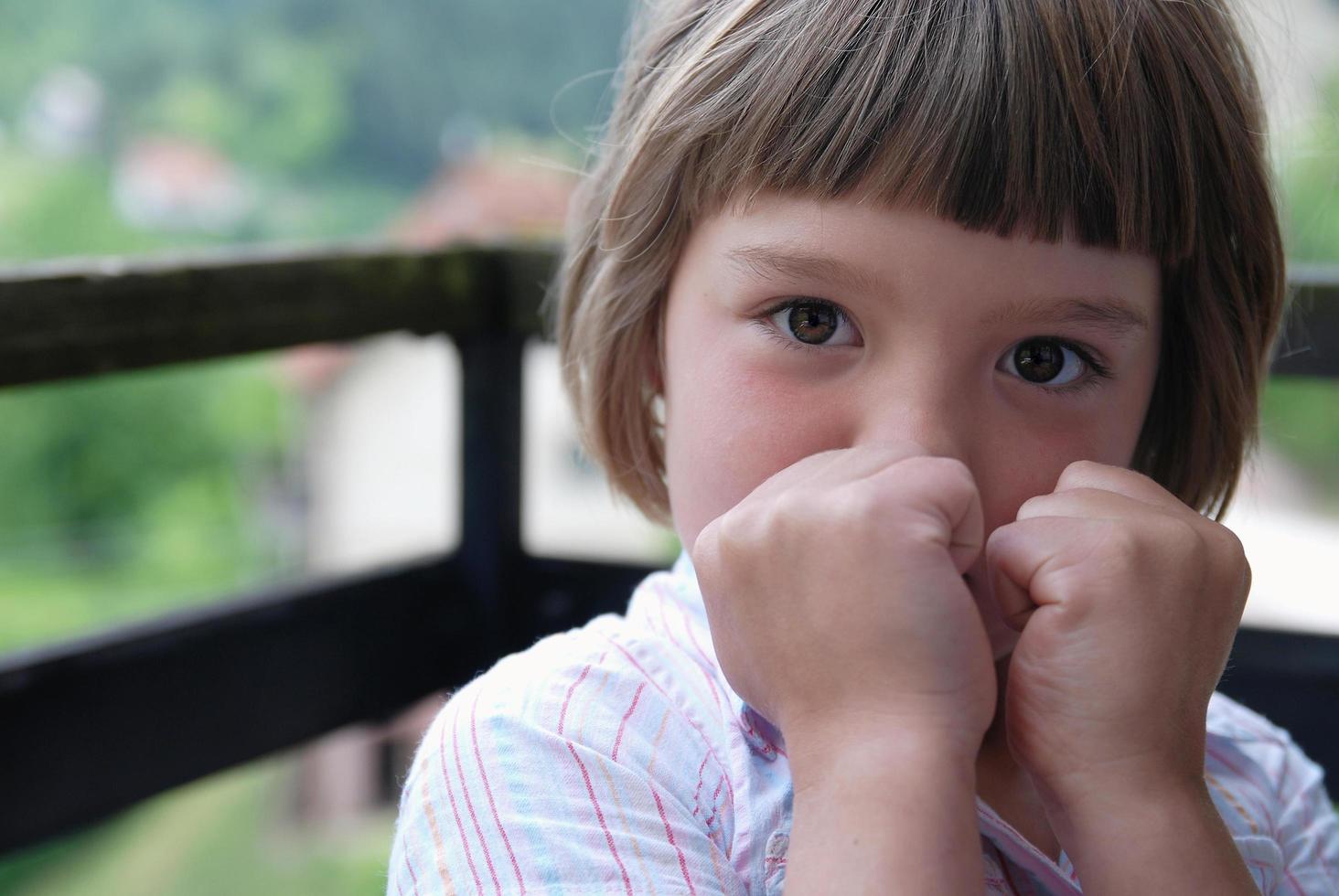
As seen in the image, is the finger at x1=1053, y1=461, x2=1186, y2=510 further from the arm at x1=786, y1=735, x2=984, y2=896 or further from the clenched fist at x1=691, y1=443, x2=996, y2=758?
the arm at x1=786, y1=735, x2=984, y2=896

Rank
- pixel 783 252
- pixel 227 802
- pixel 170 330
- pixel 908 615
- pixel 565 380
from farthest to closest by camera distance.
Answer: pixel 227 802 → pixel 565 380 → pixel 170 330 → pixel 783 252 → pixel 908 615

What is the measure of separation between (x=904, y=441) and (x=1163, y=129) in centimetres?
27

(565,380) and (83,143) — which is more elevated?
(565,380)

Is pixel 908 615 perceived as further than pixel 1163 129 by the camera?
No

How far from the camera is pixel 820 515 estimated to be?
2.12ft

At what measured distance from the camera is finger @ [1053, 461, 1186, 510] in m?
0.71

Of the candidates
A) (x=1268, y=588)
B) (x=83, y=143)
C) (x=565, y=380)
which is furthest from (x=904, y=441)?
(x=83, y=143)

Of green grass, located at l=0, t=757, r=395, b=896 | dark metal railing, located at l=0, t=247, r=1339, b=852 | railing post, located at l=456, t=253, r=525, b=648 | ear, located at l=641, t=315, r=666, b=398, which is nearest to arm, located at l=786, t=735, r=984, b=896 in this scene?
ear, located at l=641, t=315, r=666, b=398

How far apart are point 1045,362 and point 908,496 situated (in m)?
0.19

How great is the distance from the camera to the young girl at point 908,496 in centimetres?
63

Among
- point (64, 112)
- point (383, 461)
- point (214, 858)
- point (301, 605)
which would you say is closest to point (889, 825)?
point (301, 605)

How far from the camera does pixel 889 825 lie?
1.94ft

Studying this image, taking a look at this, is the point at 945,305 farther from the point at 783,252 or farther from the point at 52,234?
the point at 52,234

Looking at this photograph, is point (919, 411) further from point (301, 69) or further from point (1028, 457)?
point (301, 69)
